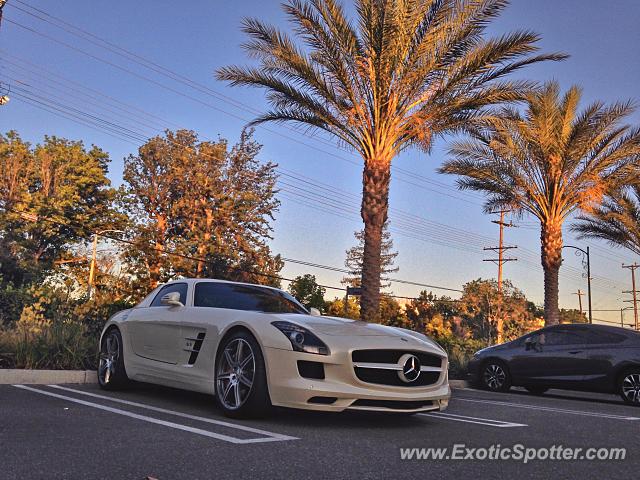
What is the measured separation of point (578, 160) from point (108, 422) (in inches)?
728

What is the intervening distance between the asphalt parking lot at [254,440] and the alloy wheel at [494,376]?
212 inches

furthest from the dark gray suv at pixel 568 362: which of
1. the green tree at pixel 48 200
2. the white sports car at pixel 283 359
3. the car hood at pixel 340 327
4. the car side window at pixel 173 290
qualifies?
the green tree at pixel 48 200

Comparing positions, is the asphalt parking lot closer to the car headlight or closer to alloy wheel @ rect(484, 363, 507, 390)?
the car headlight

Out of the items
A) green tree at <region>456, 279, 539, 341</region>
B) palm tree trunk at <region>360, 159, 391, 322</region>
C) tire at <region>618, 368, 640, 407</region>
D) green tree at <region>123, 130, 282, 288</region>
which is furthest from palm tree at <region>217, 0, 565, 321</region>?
green tree at <region>456, 279, 539, 341</region>

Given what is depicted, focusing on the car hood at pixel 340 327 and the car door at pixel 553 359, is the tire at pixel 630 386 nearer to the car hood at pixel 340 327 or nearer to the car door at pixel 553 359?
the car door at pixel 553 359

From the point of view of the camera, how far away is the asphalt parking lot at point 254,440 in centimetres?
355

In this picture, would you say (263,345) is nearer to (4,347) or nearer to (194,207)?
(4,347)

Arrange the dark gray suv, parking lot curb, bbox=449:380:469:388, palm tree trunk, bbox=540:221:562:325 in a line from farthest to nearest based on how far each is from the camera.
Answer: palm tree trunk, bbox=540:221:562:325 < parking lot curb, bbox=449:380:469:388 < the dark gray suv

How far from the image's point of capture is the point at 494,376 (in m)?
12.6

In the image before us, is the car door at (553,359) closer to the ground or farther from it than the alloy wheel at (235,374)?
farther from it

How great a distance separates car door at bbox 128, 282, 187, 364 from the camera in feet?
21.8

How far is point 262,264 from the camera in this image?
38.3 m

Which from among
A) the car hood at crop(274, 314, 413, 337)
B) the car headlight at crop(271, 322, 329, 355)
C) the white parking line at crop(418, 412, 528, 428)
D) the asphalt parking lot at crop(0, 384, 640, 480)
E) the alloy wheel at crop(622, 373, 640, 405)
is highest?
the car hood at crop(274, 314, 413, 337)

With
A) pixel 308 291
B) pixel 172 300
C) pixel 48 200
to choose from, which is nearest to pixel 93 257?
pixel 48 200
